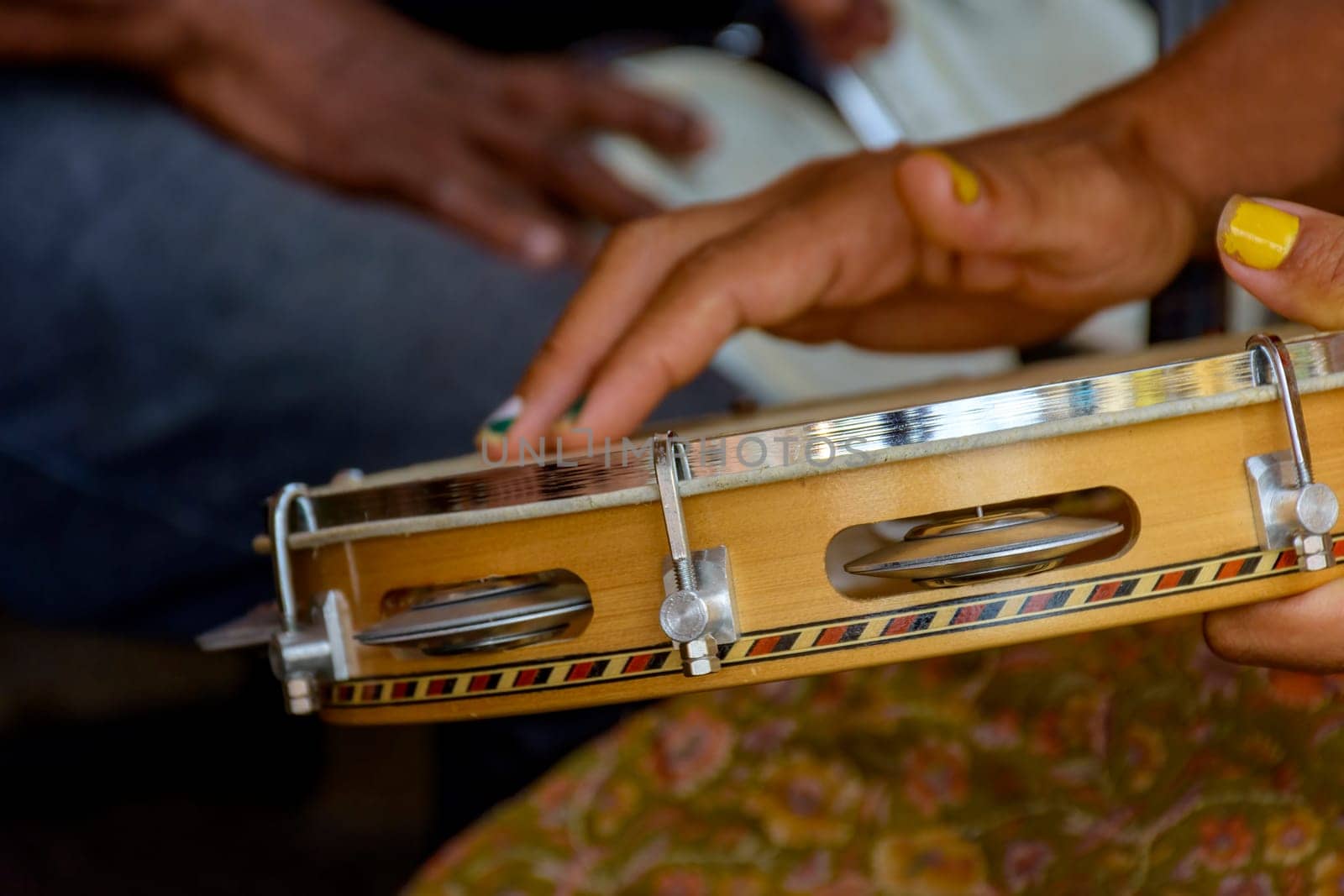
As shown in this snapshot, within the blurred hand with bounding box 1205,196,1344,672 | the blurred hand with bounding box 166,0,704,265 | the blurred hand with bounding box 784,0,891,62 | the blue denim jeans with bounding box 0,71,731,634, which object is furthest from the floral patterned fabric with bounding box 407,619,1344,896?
the blurred hand with bounding box 784,0,891,62

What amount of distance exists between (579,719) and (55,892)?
0.52 metres

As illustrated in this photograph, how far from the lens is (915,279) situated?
786 mm

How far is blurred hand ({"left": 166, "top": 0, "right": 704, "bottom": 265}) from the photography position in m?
1.11

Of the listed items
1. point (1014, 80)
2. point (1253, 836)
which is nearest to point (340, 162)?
point (1014, 80)

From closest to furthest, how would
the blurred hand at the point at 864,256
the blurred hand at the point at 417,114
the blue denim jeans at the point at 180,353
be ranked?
the blurred hand at the point at 864,256
the blue denim jeans at the point at 180,353
the blurred hand at the point at 417,114

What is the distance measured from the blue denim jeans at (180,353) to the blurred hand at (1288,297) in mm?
607

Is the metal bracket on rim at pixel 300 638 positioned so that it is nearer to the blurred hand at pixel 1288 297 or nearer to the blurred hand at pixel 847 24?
the blurred hand at pixel 1288 297

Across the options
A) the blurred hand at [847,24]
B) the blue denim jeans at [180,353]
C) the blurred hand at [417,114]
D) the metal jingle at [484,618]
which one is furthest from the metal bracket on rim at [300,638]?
the blurred hand at [847,24]

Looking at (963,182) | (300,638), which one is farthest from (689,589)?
(963,182)

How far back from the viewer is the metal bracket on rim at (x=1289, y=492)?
45 cm

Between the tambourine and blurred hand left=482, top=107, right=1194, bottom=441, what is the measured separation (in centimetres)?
17

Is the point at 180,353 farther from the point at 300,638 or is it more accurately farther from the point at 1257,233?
the point at 1257,233

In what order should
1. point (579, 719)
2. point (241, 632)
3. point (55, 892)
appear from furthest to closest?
point (55, 892) → point (579, 719) → point (241, 632)

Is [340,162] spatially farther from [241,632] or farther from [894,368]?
[241,632]
